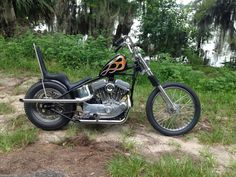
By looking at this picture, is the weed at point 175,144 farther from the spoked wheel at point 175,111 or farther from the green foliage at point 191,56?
the green foliage at point 191,56

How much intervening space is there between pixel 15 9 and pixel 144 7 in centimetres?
781

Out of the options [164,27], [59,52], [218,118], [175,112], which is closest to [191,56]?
[164,27]

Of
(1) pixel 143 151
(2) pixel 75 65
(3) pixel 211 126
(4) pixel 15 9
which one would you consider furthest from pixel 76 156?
(4) pixel 15 9

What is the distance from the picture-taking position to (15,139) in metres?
3.69

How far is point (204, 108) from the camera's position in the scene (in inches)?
201

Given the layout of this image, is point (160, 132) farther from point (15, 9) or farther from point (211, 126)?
point (15, 9)

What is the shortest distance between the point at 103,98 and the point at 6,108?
4.78ft

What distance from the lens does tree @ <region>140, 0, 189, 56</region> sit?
52.6ft

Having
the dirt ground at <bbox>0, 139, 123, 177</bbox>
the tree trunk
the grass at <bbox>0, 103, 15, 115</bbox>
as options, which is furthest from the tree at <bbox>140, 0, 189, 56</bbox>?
the dirt ground at <bbox>0, 139, 123, 177</bbox>

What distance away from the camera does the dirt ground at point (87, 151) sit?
10.3ft

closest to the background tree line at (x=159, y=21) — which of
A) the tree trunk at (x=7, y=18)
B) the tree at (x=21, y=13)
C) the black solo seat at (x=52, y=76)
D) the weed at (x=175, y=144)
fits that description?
the tree at (x=21, y=13)

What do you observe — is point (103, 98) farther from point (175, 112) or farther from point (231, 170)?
point (231, 170)

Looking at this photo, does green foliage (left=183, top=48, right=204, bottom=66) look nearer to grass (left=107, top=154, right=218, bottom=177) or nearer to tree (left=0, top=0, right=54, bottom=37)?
tree (left=0, top=0, right=54, bottom=37)

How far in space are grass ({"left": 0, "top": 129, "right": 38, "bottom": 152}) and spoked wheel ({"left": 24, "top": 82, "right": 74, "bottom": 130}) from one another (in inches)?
8.0
